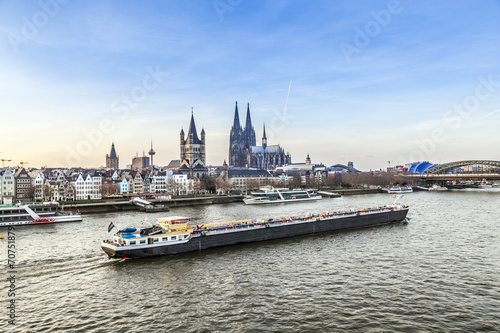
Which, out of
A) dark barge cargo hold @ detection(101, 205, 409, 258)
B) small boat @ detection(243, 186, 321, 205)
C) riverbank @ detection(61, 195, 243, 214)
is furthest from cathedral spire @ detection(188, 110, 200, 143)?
dark barge cargo hold @ detection(101, 205, 409, 258)

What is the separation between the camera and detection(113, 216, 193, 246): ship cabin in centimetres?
2920

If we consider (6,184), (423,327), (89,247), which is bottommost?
(423,327)

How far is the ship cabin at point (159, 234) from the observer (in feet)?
95.8

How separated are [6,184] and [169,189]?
45.1m

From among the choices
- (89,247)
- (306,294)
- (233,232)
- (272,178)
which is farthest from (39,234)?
(272,178)

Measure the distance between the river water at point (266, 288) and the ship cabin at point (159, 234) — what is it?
1497mm

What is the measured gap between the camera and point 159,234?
30453 millimetres

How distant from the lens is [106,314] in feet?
60.2

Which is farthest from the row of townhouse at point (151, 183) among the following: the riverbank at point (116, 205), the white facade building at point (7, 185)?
the riverbank at point (116, 205)

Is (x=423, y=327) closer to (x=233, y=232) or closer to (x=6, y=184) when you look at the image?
(x=233, y=232)

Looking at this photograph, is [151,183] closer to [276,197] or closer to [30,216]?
[276,197]

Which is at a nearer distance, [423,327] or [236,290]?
[423,327]

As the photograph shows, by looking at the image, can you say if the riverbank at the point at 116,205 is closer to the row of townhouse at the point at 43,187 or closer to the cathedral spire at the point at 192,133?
the row of townhouse at the point at 43,187

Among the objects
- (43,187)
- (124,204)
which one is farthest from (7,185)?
(124,204)
